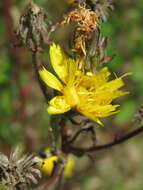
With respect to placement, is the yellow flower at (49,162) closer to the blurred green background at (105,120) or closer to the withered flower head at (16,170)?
the withered flower head at (16,170)

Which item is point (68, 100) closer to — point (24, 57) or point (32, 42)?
point (32, 42)

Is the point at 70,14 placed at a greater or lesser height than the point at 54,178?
greater

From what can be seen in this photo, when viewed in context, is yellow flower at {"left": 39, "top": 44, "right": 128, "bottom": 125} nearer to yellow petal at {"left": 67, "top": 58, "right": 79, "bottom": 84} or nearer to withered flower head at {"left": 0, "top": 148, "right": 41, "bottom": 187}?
yellow petal at {"left": 67, "top": 58, "right": 79, "bottom": 84}

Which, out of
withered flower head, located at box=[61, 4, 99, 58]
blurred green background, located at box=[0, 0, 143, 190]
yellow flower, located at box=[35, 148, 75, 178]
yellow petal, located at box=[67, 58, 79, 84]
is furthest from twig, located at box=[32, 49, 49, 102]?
blurred green background, located at box=[0, 0, 143, 190]

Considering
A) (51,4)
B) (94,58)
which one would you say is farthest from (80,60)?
(51,4)

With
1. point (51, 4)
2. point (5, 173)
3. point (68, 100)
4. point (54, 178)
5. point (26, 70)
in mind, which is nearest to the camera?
point (5, 173)

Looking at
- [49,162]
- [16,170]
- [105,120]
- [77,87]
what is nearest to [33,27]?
[77,87]
